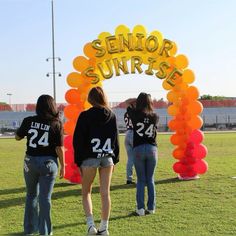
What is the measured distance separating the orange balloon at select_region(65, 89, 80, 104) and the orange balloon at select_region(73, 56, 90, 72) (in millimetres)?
455

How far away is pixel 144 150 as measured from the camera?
5.96 m

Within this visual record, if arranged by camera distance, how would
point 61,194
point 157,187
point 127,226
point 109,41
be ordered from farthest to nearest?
point 109,41 < point 157,187 < point 61,194 < point 127,226

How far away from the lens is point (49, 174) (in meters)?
4.78

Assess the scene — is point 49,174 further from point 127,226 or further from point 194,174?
point 194,174

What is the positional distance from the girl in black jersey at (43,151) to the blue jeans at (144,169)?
1.45 metres

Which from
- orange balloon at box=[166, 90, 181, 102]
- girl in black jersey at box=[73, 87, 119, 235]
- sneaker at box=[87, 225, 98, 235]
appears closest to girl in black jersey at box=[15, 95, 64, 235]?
girl in black jersey at box=[73, 87, 119, 235]

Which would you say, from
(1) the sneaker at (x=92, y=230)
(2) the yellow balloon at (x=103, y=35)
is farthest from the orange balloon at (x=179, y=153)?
(1) the sneaker at (x=92, y=230)

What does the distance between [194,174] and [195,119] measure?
114cm

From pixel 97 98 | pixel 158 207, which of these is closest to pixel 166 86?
pixel 158 207

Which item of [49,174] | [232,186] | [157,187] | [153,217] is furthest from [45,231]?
[232,186]

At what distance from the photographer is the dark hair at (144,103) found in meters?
5.98

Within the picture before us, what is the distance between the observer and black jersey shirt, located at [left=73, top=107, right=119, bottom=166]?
15.5 feet

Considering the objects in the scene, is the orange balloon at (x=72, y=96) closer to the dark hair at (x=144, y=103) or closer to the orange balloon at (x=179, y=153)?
the orange balloon at (x=179, y=153)

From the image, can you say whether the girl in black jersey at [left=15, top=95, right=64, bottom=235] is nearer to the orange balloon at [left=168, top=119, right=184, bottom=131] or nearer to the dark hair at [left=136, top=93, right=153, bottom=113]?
the dark hair at [left=136, top=93, right=153, bottom=113]
